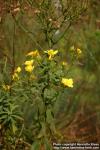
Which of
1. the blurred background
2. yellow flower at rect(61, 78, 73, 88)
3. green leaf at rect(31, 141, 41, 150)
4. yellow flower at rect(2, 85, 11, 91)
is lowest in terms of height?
green leaf at rect(31, 141, 41, 150)

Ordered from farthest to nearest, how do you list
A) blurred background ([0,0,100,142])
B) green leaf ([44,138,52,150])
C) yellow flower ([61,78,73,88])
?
blurred background ([0,0,100,142]) → green leaf ([44,138,52,150]) → yellow flower ([61,78,73,88])

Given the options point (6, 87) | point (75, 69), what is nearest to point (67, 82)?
point (6, 87)

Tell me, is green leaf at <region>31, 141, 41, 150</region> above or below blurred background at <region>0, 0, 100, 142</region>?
below

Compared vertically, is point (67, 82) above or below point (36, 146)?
above

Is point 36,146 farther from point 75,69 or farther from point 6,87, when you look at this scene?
point 75,69

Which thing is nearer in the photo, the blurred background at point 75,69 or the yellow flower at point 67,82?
the yellow flower at point 67,82

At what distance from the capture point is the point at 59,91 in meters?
3.80

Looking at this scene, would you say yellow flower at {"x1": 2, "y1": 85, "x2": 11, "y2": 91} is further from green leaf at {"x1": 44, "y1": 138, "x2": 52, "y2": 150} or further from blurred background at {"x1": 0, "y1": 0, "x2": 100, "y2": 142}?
blurred background at {"x1": 0, "y1": 0, "x2": 100, "y2": 142}

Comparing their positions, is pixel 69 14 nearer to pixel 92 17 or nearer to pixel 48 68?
pixel 48 68

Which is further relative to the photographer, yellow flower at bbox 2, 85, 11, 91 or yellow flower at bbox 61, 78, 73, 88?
yellow flower at bbox 2, 85, 11, 91

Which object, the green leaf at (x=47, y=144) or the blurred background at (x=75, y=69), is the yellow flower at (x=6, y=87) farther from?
the blurred background at (x=75, y=69)

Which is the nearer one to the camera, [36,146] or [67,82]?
[67,82]

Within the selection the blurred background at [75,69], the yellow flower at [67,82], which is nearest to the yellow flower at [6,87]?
the yellow flower at [67,82]

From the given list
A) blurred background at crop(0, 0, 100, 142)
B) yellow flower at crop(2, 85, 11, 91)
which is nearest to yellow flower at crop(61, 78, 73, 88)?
→ yellow flower at crop(2, 85, 11, 91)
